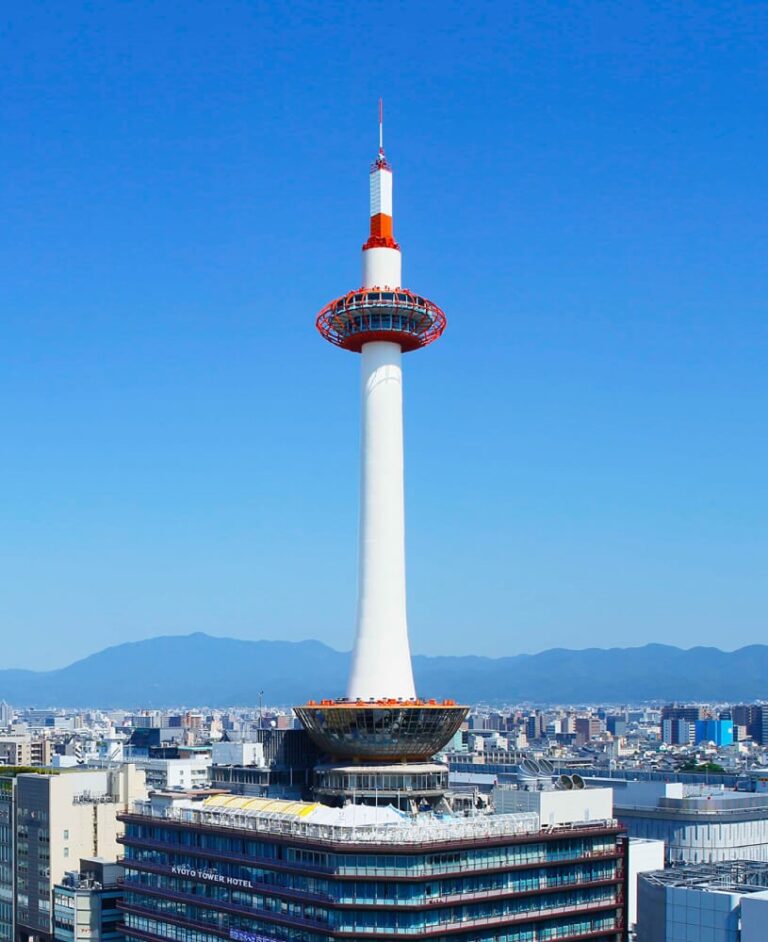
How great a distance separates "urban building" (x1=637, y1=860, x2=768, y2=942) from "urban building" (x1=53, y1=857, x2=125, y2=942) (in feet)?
157

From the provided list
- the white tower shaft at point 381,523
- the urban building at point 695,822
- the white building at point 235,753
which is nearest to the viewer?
the white tower shaft at point 381,523

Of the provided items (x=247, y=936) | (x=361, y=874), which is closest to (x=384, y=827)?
(x=361, y=874)

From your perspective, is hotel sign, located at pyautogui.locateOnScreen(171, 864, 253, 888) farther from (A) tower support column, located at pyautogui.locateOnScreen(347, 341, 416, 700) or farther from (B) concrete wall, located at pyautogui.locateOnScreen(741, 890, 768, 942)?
(B) concrete wall, located at pyautogui.locateOnScreen(741, 890, 768, 942)

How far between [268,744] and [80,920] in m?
26.3

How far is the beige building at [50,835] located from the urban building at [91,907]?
25.2 feet

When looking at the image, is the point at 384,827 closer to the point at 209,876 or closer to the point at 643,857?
the point at 209,876

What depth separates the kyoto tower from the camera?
97.2 m

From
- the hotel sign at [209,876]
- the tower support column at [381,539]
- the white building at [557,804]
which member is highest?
the tower support column at [381,539]

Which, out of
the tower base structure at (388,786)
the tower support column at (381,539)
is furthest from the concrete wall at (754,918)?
the tower support column at (381,539)

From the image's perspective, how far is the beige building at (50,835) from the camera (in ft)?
419

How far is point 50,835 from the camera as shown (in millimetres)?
128250

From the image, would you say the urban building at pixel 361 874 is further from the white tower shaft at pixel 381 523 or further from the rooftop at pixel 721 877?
the white tower shaft at pixel 381 523

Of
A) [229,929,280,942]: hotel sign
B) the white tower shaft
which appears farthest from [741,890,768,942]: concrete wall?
the white tower shaft

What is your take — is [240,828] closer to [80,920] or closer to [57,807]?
[80,920]
